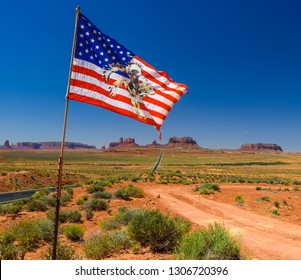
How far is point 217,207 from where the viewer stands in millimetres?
22984

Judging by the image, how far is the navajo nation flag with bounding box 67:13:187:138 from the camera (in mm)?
7367

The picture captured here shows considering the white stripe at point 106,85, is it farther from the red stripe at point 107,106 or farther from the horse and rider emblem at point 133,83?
the red stripe at point 107,106

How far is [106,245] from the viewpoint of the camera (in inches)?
377

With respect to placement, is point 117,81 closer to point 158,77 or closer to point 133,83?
point 133,83

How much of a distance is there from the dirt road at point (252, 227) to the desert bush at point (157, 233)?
2.19m

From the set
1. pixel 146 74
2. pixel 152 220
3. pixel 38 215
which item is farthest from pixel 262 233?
pixel 38 215

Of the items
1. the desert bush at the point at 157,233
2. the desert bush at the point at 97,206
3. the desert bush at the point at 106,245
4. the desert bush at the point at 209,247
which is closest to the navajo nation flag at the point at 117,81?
the desert bush at the point at 209,247

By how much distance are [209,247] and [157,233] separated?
2264 millimetres

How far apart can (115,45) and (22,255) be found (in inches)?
287

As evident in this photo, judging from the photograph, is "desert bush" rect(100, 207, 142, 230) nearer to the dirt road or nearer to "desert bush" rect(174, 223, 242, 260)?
the dirt road

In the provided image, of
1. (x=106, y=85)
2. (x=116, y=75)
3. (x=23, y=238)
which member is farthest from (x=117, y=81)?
(x=23, y=238)

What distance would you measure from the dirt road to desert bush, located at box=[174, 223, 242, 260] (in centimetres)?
109

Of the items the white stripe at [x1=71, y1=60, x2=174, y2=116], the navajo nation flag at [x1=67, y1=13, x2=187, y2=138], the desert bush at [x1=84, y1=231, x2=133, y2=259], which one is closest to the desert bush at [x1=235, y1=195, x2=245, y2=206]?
the desert bush at [x1=84, y1=231, x2=133, y2=259]

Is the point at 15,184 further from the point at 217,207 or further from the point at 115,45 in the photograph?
the point at 115,45
